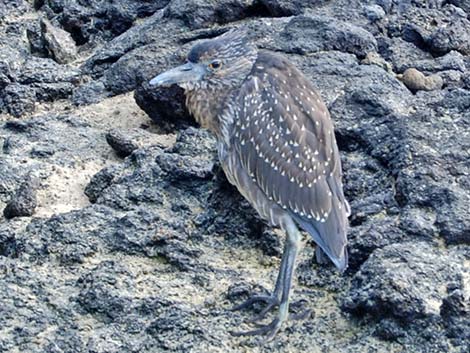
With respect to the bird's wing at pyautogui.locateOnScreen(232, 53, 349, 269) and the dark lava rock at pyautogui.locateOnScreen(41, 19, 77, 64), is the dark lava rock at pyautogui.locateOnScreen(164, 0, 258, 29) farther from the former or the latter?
the bird's wing at pyautogui.locateOnScreen(232, 53, 349, 269)

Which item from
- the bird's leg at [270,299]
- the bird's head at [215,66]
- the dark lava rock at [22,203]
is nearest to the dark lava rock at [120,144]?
the dark lava rock at [22,203]

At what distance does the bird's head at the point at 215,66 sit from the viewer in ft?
22.5

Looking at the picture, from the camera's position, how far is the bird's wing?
258 inches

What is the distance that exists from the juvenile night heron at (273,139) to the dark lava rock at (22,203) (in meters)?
1.41

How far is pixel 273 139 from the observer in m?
6.65

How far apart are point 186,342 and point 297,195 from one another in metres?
1.12

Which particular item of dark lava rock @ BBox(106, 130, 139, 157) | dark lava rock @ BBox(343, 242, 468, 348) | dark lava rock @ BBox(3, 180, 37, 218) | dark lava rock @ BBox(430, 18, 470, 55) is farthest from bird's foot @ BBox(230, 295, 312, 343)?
dark lava rock @ BBox(430, 18, 470, 55)

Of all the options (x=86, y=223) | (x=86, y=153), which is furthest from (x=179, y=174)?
(x=86, y=153)

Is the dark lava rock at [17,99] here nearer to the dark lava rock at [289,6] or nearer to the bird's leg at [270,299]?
the dark lava rock at [289,6]

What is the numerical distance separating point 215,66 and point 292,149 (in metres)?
0.71

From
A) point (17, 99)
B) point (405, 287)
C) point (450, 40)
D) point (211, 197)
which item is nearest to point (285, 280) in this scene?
point (405, 287)

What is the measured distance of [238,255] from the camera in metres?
7.03

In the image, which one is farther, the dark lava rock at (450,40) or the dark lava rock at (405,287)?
the dark lava rock at (450,40)

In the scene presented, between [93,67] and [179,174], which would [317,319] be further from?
[93,67]
